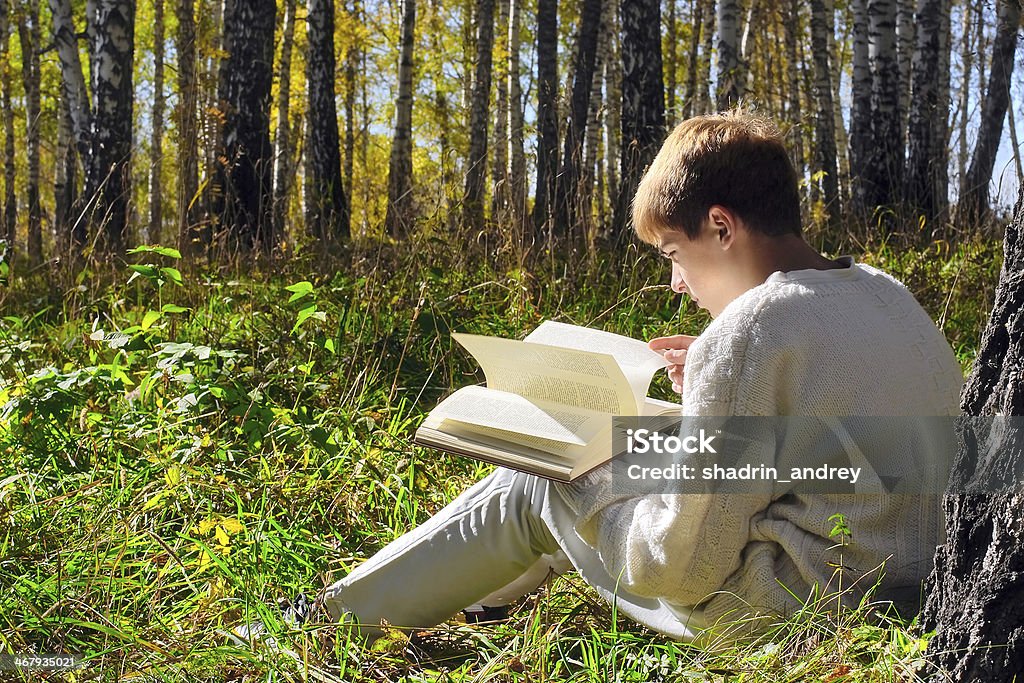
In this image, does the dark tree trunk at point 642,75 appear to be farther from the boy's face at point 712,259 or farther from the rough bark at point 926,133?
the boy's face at point 712,259

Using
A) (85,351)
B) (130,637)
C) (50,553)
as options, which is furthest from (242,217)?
(130,637)

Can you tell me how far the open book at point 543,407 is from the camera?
60.6 inches

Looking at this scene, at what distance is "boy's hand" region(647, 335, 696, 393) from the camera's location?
69.0 inches

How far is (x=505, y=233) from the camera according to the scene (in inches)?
140

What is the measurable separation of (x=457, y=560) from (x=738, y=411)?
619 millimetres

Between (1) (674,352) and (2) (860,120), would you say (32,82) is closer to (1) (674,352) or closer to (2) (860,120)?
(2) (860,120)

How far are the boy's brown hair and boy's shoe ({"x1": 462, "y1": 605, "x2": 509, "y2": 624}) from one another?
2.82ft

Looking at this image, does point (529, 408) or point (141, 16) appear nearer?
point (529, 408)

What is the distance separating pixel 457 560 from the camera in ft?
5.75

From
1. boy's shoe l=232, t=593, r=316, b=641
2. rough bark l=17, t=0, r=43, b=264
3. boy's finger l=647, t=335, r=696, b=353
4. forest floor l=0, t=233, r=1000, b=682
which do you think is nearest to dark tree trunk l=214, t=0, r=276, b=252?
forest floor l=0, t=233, r=1000, b=682

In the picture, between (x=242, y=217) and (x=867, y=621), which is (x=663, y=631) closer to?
(x=867, y=621)

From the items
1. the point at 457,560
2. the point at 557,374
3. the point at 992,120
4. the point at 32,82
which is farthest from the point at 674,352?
the point at 32,82

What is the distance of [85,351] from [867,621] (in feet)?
8.96

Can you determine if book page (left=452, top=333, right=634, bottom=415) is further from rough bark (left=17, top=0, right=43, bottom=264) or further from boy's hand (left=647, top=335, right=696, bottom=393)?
rough bark (left=17, top=0, right=43, bottom=264)
